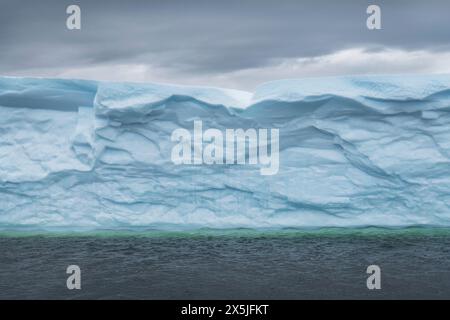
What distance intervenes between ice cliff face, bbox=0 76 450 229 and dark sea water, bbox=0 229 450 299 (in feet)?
1.94

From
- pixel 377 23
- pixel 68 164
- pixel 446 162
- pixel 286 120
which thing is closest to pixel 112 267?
pixel 68 164

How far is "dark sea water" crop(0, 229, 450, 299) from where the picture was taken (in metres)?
6.81

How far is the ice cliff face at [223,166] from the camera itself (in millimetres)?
11156

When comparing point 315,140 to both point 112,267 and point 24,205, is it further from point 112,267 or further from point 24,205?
point 24,205

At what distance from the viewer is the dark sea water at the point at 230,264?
268 inches

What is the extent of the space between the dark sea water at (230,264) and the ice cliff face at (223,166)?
59 cm

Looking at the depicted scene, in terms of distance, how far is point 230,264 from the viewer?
27.1 ft

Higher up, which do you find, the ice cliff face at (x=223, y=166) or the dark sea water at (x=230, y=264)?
the ice cliff face at (x=223, y=166)

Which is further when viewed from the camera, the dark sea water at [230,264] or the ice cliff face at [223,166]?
the ice cliff face at [223,166]

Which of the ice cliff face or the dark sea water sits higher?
the ice cliff face

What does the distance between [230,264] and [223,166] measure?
139 inches

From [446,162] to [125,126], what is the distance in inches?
280

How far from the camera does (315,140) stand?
11.5m
